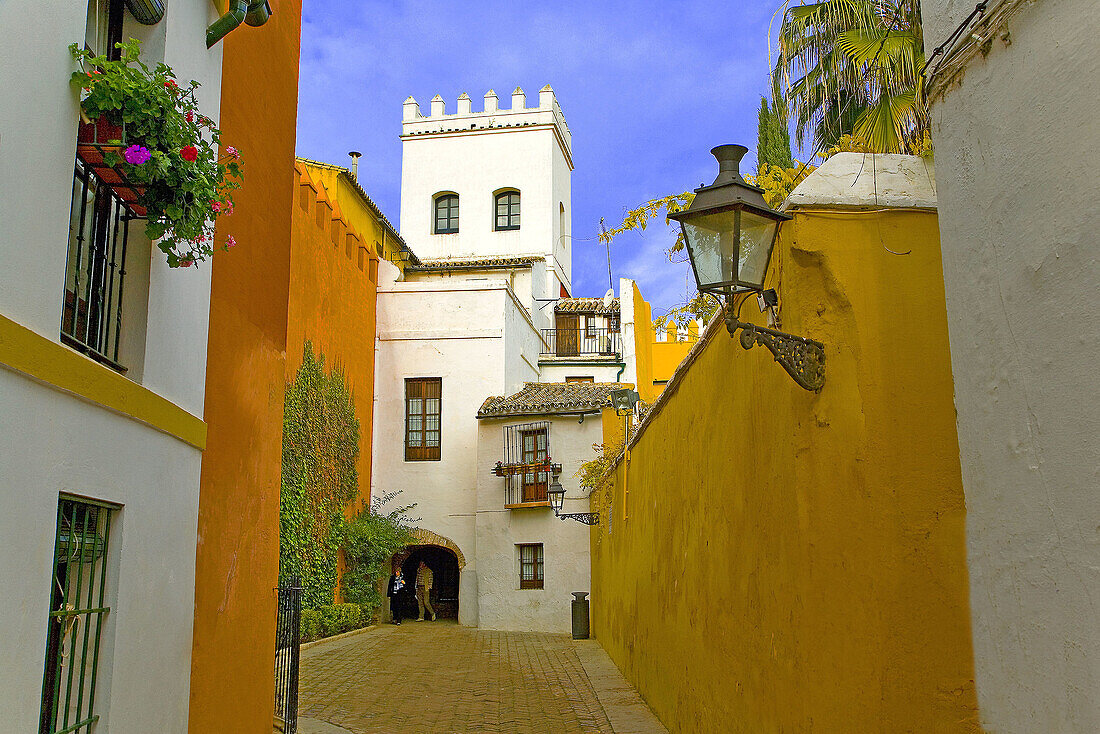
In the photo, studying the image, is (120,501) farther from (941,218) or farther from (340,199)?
(340,199)

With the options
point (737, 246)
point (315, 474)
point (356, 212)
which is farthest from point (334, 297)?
point (737, 246)

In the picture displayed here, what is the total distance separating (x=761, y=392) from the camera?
17.8 ft

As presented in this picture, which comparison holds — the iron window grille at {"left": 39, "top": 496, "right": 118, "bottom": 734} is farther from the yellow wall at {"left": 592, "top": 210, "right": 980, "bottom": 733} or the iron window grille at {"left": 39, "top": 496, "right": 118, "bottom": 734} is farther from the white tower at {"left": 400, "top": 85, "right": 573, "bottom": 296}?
the white tower at {"left": 400, "top": 85, "right": 573, "bottom": 296}

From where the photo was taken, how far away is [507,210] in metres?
35.9

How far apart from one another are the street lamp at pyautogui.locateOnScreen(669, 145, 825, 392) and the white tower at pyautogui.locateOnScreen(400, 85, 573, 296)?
30059 mm

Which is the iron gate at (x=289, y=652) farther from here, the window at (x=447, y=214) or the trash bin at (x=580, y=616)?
the window at (x=447, y=214)

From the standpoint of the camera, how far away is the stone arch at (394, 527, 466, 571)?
24.8 meters

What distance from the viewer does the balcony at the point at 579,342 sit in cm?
3350

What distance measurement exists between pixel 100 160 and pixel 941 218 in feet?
11.8

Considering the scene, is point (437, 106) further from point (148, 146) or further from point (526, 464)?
point (148, 146)

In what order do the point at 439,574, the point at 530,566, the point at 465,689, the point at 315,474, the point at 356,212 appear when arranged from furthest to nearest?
the point at 439,574, the point at 356,212, the point at 530,566, the point at 315,474, the point at 465,689

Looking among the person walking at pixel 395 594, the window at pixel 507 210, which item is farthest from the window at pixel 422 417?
the window at pixel 507 210

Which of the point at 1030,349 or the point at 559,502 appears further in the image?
the point at 559,502

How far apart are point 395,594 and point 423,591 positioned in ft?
3.96
